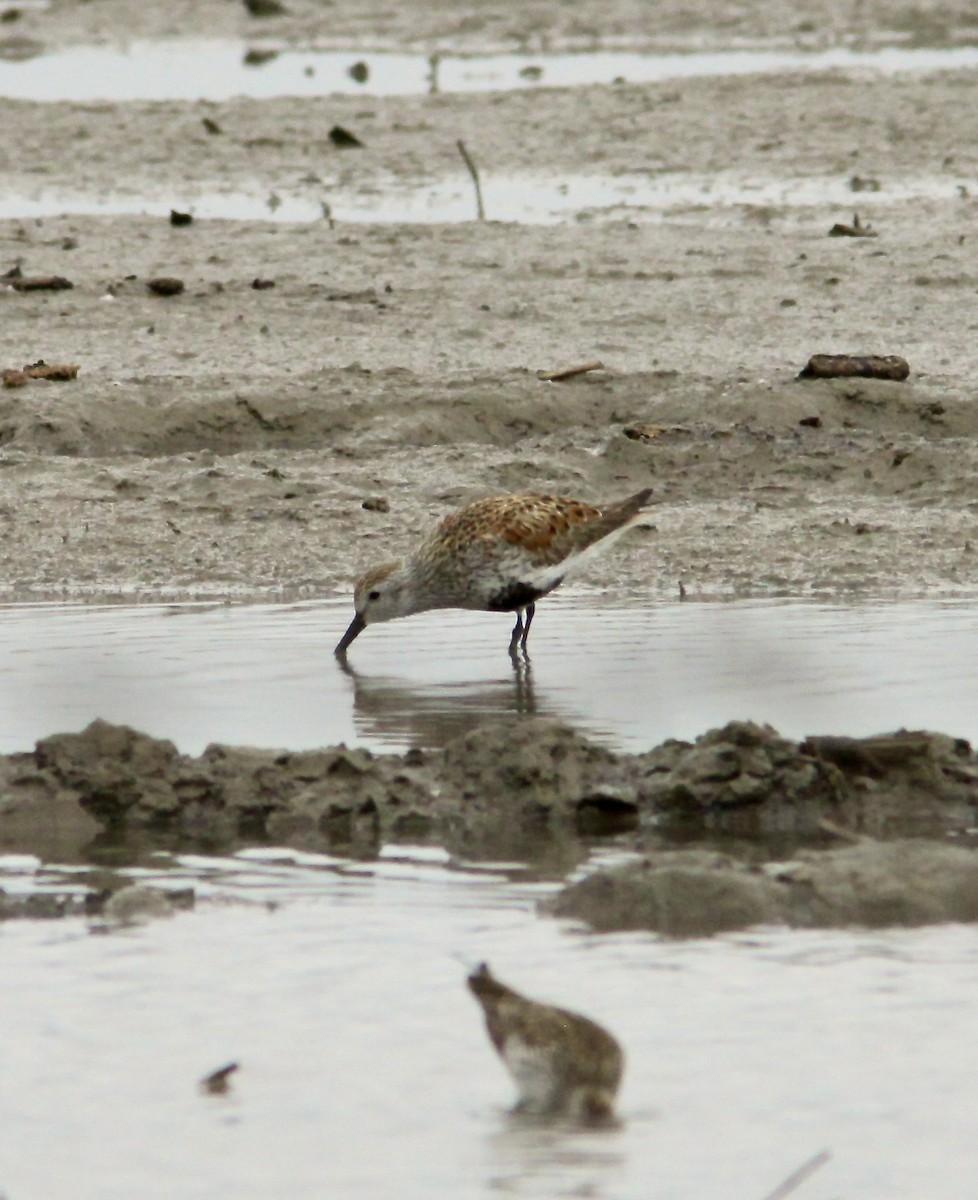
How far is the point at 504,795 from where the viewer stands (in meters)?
6.37

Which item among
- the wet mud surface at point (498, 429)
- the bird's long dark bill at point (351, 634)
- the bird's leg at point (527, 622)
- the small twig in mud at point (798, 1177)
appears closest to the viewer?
the small twig in mud at point (798, 1177)

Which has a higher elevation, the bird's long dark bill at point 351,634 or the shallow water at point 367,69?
the shallow water at point 367,69

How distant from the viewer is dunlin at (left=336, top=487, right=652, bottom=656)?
9.09 metres

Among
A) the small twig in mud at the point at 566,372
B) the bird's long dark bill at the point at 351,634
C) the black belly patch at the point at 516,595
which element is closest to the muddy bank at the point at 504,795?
the bird's long dark bill at the point at 351,634

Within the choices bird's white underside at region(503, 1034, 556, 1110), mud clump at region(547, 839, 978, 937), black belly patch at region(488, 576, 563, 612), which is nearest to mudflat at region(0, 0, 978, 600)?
black belly patch at region(488, 576, 563, 612)

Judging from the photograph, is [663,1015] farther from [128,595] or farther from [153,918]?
[128,595]

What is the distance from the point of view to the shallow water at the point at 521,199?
1775 centimetres

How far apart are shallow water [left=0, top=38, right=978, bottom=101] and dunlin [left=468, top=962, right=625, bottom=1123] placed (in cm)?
1983

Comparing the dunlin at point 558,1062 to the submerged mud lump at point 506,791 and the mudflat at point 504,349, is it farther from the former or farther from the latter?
the mudflat at point 504,349

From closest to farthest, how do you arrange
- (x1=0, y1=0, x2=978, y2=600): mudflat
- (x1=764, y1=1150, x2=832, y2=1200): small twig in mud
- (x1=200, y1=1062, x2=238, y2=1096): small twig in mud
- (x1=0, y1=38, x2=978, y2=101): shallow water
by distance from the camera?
(x1=764, y1=1150, x2=832, y2=1200): small twig in mud < (x1=200, y1=1062, x2=238, y2=1096): small twig in mud < (x1=0, y1=0, x2=978, y2=600): mudflat < (x1=0, y1=38, x2=978, y2=101): shallow water

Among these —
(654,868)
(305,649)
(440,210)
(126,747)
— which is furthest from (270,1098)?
(440,210)

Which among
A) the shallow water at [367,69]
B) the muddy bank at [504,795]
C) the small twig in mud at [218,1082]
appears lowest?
the small twig in mud at [218,1082]

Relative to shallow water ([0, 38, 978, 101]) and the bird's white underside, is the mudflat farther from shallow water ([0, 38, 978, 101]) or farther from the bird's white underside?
the bird's white underside

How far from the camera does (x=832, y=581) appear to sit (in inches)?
387
